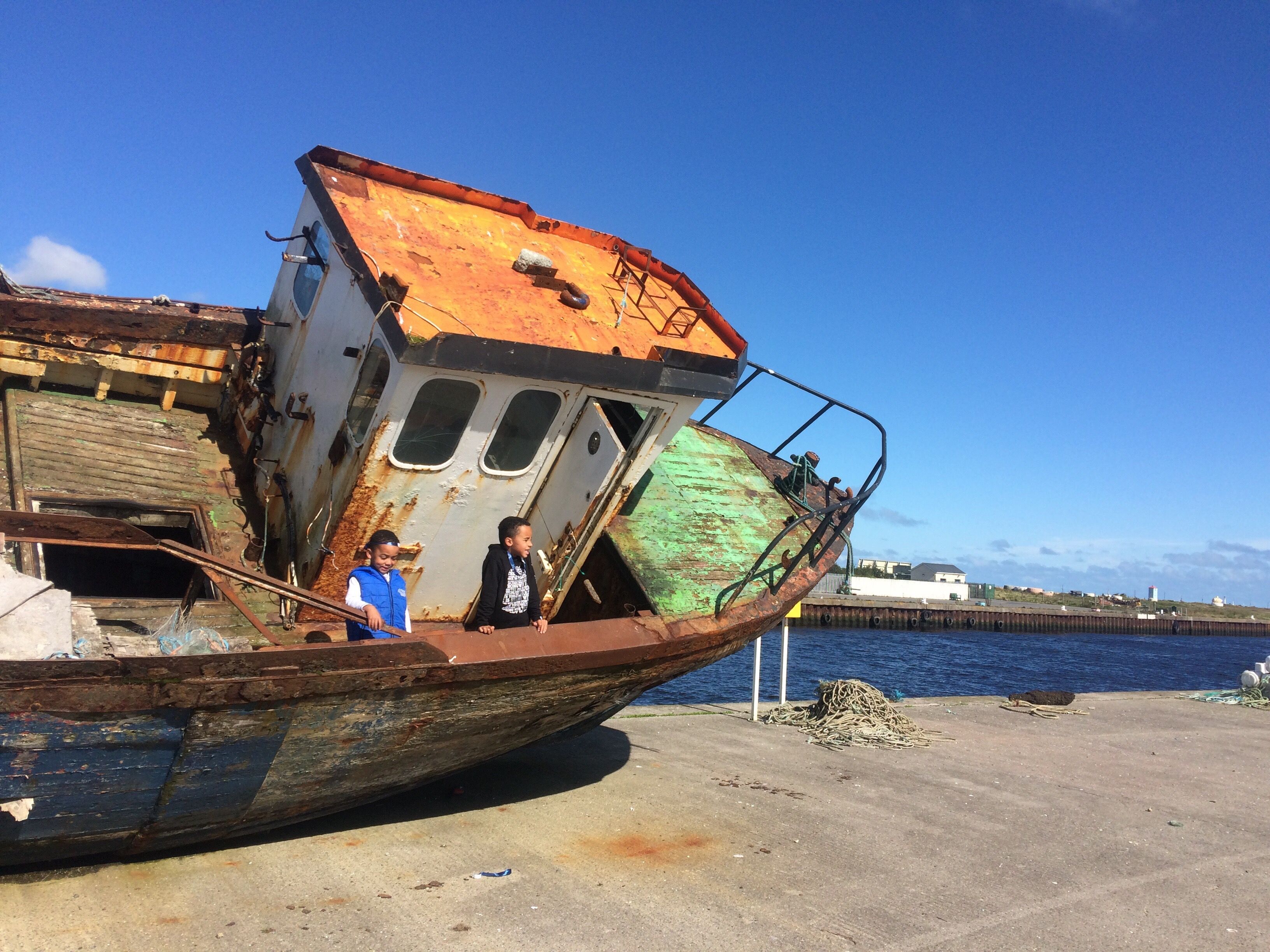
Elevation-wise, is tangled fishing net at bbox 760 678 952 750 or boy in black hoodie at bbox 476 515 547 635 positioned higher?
boy in black hoodie at bbox 476 515 547 635

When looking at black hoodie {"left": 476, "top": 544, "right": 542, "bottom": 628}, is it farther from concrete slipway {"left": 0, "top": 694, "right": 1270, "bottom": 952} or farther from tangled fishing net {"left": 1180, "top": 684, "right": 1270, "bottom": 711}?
tangled fishing net {"left": 1180, "top": 684, "right": 1270, "bottom": 711}

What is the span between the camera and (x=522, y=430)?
18.7ft

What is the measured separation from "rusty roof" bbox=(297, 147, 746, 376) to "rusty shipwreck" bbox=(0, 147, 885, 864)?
25 mm

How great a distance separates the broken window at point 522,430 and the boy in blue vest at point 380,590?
845 millimetres

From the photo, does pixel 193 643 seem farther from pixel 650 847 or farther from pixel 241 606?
pixel 650 847

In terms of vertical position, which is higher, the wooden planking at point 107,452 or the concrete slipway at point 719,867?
the wooden planking at point 107,452

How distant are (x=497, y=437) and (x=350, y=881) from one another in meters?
2.49

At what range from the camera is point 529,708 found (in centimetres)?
530

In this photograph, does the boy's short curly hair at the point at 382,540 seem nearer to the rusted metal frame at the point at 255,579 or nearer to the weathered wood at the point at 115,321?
the rusted metal frame at the point at 255,579

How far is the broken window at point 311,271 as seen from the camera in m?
6.43

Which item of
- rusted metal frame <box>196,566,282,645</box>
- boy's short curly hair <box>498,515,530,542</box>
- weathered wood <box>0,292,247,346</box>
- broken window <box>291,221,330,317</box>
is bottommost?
rusted metal frame <box>196,566,282,645</box>

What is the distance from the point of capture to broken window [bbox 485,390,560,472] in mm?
5598

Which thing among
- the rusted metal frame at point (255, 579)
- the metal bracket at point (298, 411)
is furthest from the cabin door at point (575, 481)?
the rusted metal frame at point (255, 579)

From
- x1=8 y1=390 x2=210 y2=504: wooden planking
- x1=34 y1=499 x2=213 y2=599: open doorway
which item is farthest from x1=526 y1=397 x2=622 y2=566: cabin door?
x1=34 y1=499 x2=213 y2=599: open doorway
